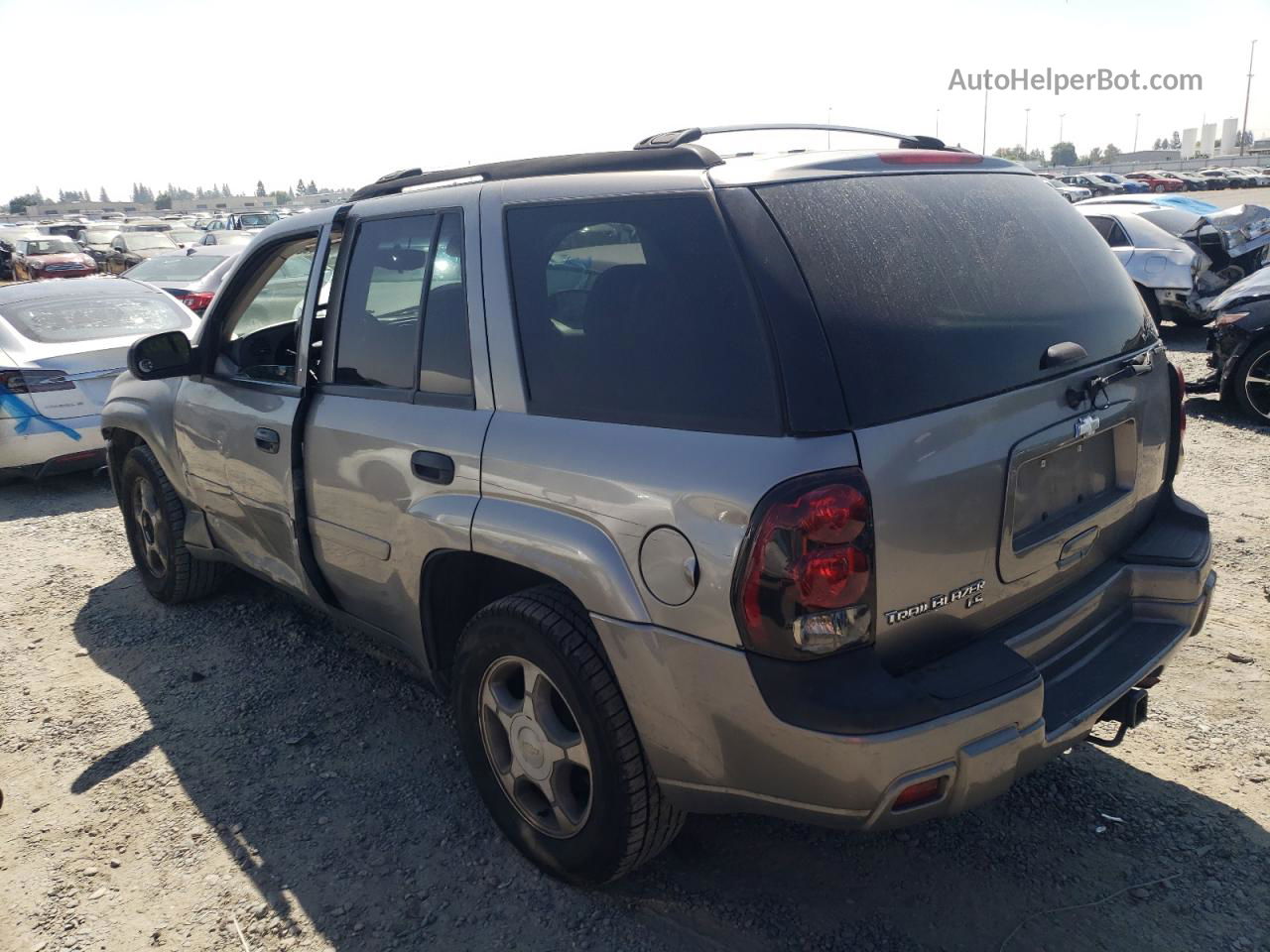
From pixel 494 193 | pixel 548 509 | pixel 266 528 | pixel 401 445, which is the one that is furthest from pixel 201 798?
pixel 494 193

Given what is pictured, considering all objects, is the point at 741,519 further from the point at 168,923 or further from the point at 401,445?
the point at 168,923

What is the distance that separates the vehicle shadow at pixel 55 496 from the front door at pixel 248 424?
3.45m

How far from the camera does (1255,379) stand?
25.8ft

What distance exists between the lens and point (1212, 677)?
12.6 ft

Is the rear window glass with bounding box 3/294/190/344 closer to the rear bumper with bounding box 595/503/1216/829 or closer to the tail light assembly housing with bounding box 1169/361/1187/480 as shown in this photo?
the rear bumper with bounding box 595/503/1216/829

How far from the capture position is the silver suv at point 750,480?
85.0 inches

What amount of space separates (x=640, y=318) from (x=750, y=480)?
609 mm

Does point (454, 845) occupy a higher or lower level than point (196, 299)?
lower

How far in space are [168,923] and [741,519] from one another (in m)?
2.13

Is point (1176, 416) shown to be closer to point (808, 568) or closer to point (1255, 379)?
point (808, 568)

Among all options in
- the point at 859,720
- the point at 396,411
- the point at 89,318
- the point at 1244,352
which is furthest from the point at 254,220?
the point at 859,720

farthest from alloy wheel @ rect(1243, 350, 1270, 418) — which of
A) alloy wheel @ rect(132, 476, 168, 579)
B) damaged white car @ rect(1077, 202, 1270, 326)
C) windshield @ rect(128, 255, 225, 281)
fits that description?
windshield @ rect(128, 255, 225, 281)

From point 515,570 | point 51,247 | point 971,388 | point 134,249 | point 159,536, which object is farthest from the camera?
point 51,247

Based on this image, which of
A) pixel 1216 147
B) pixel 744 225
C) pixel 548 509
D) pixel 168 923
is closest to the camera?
pixel 744 225
